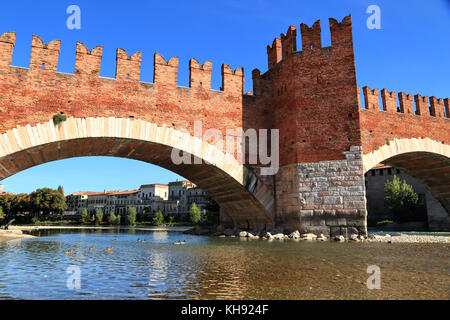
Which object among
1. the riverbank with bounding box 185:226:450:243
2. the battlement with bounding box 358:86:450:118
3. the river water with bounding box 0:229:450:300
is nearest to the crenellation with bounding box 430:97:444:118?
the battlement with bounding box 358:86:450:118

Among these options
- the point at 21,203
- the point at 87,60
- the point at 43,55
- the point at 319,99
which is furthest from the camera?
the point at 21,203

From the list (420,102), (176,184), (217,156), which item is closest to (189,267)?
(217,156)

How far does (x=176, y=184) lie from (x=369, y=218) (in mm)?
49028

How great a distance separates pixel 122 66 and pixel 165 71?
157 centimetres

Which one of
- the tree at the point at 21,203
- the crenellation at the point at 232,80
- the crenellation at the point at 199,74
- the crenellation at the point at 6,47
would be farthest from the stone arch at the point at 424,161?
the tree at the point at 21,203

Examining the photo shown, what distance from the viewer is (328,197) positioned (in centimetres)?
1256

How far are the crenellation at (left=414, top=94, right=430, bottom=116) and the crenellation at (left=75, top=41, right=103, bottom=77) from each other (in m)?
15.4

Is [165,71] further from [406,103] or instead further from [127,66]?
[406,103]

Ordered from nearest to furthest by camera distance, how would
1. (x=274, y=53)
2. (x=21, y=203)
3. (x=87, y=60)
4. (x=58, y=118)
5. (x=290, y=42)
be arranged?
1. (x=58, y=118)
2. (x=87, y=60)
3. (x=290, y=42)
4. (x=274, y=53)
5. (x=21, y=203)

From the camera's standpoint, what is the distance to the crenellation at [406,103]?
17217 millimetres

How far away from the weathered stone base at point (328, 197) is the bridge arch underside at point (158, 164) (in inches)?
64.5

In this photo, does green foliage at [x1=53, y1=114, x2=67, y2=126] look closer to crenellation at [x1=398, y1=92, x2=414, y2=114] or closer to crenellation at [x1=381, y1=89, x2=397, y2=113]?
crenellation at [x1=381, y1=89, x2=397, y2=113]
